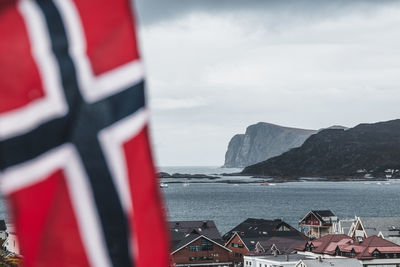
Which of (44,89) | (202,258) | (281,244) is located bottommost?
(281,244)

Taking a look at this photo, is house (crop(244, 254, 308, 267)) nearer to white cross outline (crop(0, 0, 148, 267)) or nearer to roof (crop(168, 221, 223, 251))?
roof (crop(168, 221, 223, 251))

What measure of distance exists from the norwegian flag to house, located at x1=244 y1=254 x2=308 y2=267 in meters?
45.4

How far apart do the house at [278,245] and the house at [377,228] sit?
4674 mm

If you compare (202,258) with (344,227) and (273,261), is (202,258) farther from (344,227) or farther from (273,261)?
(344,227)

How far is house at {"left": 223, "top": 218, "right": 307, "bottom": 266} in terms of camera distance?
62.3 meters

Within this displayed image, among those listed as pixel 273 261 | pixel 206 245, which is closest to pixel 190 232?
pixel 206 245

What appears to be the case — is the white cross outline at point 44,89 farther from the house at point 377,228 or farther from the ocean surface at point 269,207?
the ocean surface at point 269,207

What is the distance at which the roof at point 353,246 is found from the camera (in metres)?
50.3

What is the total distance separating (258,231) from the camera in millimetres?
69250

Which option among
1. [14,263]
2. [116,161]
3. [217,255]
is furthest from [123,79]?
[217,255]

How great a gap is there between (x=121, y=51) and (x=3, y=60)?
0.38m

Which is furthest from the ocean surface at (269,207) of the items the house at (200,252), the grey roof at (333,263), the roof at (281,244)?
the grey roof at (333,263)

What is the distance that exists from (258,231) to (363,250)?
19.5 meters

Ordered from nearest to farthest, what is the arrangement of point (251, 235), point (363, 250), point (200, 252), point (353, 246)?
point (363, 250) → point (353, 246) → point (200, 252) → point (251, 235)
